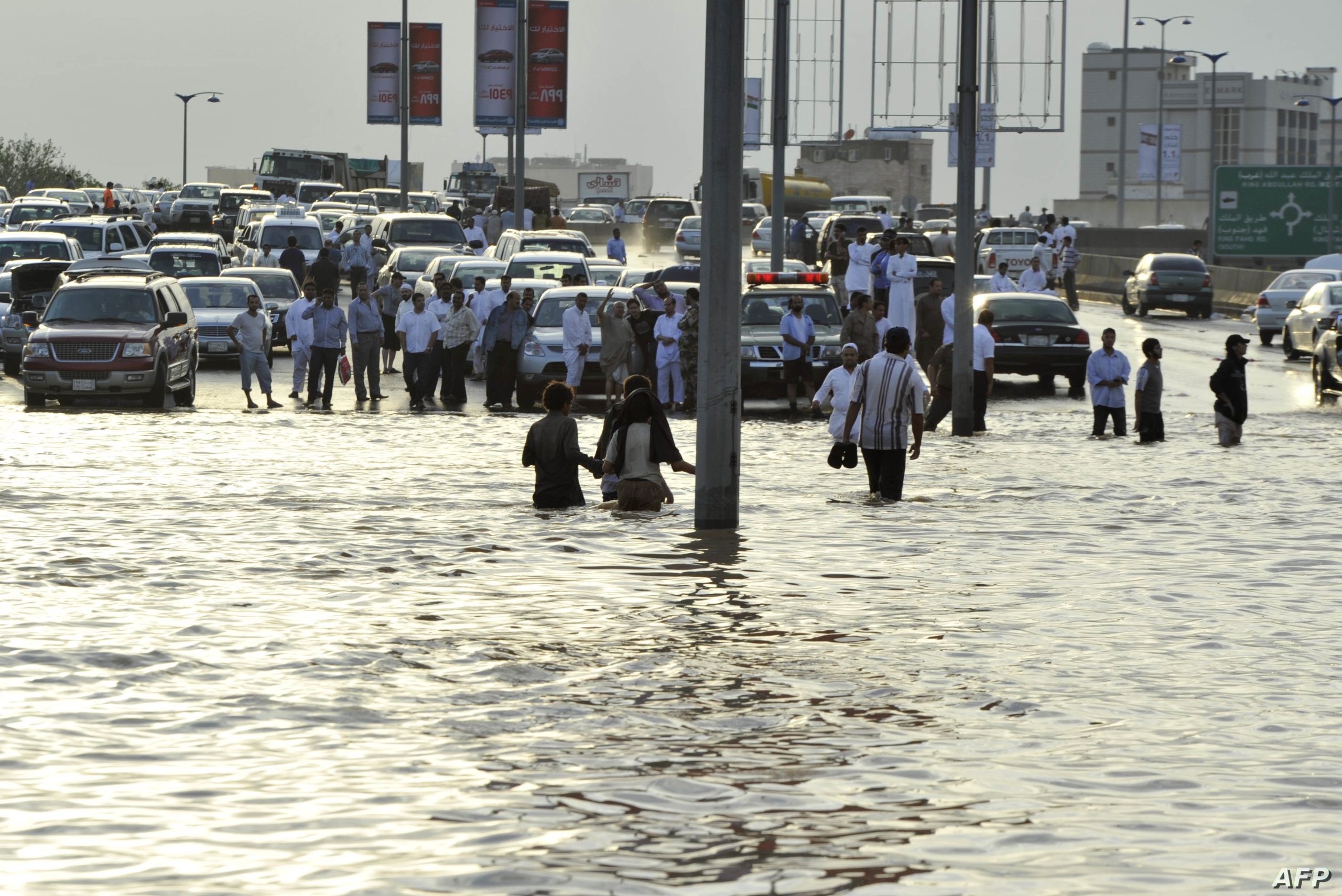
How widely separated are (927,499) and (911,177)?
5706 inches

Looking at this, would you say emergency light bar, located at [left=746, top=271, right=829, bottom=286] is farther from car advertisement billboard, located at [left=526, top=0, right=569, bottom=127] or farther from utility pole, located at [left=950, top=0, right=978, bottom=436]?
car advertisement billboard, located at [left=526, top=0, right=569, bottom=127]

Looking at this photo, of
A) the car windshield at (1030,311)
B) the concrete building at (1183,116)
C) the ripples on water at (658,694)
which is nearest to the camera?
the ripples on water at (658,694)

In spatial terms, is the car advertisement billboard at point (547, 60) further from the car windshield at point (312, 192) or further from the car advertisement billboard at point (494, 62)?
the car windshield at point (312, 192)

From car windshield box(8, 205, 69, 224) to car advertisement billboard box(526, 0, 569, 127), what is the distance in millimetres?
13641

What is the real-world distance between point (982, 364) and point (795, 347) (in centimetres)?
329

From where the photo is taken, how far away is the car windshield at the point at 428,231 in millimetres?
→ 47938

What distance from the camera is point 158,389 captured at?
27750mm

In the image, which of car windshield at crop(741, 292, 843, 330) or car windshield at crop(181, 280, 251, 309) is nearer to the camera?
car windshield at crop(741, 292, 843, 330)

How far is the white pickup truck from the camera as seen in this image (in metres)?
54.8

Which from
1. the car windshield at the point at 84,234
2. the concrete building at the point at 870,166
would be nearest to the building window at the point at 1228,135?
the concrete building at the point at 870,166

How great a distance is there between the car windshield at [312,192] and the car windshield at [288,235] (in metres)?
29.5

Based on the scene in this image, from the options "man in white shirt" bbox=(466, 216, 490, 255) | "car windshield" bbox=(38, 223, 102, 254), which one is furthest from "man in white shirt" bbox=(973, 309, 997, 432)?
"car windshield" bbox=(38, 223, 102, 254)

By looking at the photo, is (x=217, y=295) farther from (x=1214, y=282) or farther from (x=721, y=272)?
(x=1214, y=282)

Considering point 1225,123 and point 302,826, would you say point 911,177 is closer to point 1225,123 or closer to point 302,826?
point 1225,123
